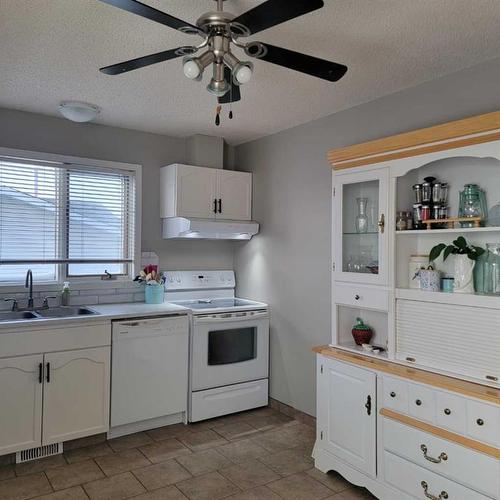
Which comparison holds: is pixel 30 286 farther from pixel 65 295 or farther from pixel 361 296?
pixel 361 296

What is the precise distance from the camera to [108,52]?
2383mm

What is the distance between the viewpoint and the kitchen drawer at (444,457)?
1997mm

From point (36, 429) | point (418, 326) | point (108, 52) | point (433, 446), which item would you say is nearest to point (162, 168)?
point (108, 52)

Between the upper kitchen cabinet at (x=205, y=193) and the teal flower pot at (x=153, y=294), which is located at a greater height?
the upper kitchen cabinet at (x=205, y=193)

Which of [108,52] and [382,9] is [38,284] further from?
[382,9]

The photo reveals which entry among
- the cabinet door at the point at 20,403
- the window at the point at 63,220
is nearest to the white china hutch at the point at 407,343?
the cabinet door at the point at 20,403

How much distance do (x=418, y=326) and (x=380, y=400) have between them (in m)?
0.47

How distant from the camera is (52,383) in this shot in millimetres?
2980

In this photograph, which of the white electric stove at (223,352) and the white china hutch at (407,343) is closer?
the white china hutch at (407,343)

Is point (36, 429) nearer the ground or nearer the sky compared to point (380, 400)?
nearer the ground

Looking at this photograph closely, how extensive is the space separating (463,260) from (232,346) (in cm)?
207

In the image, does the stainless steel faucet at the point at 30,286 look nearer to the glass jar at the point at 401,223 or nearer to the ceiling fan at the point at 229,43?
the ceiling fan at the point at 229,43

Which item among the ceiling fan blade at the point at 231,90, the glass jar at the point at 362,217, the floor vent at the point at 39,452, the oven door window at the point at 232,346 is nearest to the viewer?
the ceiling fan blade at the point at 231,90

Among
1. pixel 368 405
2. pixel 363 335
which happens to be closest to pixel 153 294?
pixel 363 335
